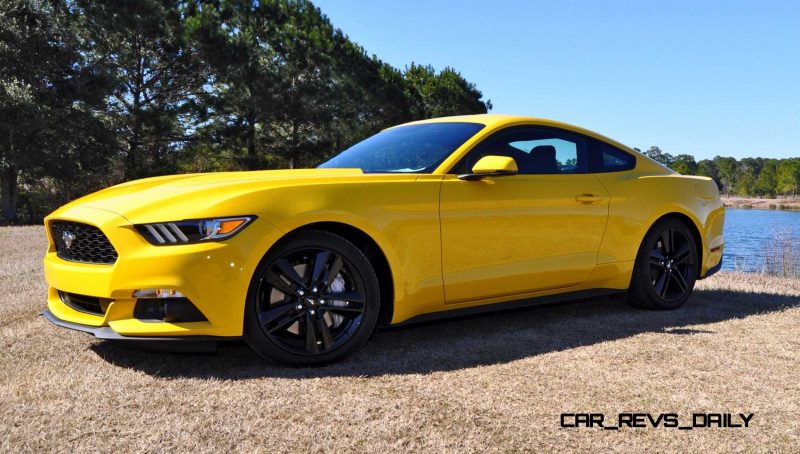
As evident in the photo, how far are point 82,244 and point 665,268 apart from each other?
4322 millimetres

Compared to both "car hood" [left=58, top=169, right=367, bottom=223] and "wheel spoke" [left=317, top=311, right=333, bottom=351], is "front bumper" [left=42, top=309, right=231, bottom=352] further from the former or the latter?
"car hood" [left=58, top=169, right=367, bottom=223]

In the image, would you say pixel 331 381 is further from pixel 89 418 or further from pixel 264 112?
pixel 264 112

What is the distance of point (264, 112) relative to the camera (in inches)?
1147

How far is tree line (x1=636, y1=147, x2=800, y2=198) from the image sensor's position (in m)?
106

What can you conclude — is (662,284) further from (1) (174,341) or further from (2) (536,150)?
(1) (174,341)

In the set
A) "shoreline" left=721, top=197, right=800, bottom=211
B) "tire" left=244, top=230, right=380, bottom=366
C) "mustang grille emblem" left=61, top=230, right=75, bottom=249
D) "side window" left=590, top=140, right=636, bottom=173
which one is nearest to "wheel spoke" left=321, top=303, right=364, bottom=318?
"tire" left=244, top=230, right=380, bottom=366

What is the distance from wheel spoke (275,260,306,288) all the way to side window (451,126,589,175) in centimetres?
129

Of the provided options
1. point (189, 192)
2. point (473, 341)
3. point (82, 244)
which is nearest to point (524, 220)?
point (473, 341)

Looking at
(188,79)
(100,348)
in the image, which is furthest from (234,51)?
(100,348)

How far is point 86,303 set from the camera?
12.1 ft

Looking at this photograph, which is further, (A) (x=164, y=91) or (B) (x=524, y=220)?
(A) (x=164, y=91)

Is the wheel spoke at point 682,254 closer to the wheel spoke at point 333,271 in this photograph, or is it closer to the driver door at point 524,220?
the driver door at point 524,220

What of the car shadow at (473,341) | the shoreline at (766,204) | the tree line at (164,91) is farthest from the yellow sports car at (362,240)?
the shoreline at (766,204)

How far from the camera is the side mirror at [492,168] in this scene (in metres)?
4.04
